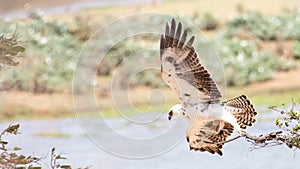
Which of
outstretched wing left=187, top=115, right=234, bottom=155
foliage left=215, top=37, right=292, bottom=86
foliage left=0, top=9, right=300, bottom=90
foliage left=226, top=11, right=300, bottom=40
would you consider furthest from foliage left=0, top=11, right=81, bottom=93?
outstretched wing left=187, top=115, right=234, bottom=155

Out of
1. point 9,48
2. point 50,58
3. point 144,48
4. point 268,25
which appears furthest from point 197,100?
point 268,25

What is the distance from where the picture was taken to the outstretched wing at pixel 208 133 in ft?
3.96

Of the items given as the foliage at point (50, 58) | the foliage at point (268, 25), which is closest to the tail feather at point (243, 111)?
the foliage at point (50, 58)

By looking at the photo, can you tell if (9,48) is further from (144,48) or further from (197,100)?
(144,48)

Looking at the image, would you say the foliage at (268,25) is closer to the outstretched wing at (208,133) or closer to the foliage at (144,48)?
the foliage at (144,48)

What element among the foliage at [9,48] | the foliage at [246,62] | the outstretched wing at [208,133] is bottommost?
the outstretched wing at [208,133]

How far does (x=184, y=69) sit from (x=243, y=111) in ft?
0.50

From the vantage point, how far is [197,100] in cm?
116

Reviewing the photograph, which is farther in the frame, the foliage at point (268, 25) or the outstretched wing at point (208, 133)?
the foliage at point (268, 25)

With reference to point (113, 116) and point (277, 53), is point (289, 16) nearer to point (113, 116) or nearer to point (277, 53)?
point (277, 53)

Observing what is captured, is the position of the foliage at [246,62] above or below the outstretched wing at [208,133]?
above

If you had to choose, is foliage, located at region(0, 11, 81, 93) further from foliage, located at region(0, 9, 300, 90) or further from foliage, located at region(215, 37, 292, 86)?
foliage, located at region(215, 37, 292, 86)

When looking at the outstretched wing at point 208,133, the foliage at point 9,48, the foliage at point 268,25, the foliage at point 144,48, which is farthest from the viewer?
the foliage at point 268,25

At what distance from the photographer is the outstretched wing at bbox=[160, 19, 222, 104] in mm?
1115
